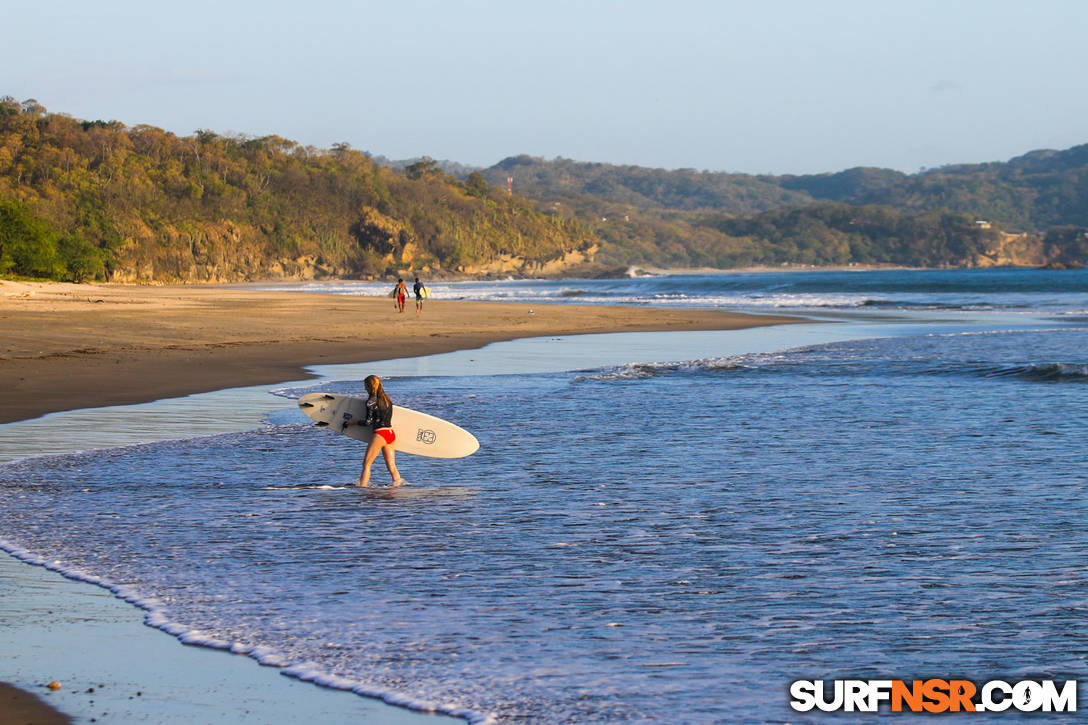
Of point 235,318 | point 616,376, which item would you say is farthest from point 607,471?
point 235,318

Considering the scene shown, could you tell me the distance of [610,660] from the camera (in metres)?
5.09

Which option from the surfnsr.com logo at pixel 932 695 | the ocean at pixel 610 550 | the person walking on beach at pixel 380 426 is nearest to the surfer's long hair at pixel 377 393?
the person walking on beach at pixel 380 426

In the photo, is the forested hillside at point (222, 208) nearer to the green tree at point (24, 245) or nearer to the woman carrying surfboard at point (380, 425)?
the green tree at point (24, 245)

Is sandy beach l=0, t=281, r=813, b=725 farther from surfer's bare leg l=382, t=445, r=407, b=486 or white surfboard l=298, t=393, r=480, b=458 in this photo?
→ white surfboard l=298, t=393, r=480, b=458

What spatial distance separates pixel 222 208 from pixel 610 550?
149967mm

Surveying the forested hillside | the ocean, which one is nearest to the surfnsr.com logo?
the ocean

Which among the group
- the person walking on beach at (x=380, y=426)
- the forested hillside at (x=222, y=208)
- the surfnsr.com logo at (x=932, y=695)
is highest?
the forested hillside at (x=222, y=208)

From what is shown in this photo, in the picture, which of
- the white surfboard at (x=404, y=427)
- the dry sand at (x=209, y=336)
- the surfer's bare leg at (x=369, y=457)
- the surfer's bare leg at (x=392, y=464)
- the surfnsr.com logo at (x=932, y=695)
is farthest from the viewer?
the dry sand at (x=209, y=336)

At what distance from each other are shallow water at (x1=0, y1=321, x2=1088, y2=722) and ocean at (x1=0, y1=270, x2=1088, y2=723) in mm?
25

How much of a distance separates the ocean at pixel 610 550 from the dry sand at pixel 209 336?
3949 mm

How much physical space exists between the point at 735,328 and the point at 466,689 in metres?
31.5

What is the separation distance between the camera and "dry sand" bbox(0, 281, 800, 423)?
54.0 ft

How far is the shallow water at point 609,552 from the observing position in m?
5.04

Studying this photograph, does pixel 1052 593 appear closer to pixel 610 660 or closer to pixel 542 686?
pixel 610 660
